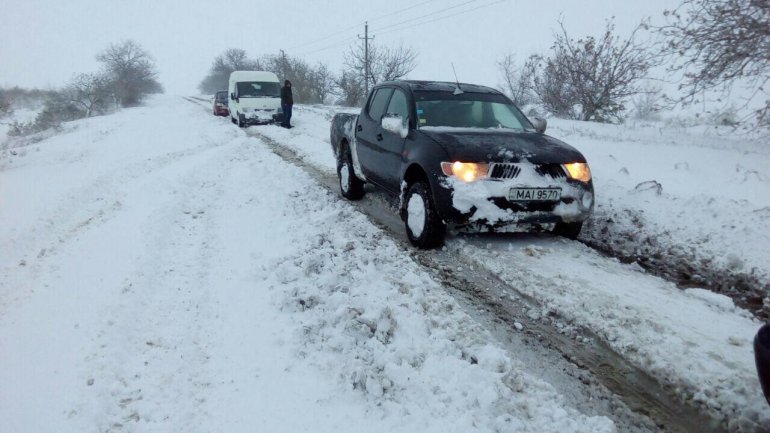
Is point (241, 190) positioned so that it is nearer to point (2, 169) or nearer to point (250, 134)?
point (250, 134)

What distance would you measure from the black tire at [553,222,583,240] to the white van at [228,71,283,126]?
50.5 feet

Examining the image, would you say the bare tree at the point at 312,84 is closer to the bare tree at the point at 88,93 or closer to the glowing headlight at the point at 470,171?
the bare tree at the point at 88,93

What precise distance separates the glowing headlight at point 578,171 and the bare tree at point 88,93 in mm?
58293

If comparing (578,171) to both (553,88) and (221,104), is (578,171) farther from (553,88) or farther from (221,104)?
(221,104)

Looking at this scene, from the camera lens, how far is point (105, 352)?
295cm

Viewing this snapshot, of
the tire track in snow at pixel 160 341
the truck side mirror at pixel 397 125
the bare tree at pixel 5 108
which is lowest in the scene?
the tire track in snow at pixel 160 341

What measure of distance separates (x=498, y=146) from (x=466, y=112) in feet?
3.63

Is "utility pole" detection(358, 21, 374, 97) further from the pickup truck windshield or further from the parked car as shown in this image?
the pickup truck windshield

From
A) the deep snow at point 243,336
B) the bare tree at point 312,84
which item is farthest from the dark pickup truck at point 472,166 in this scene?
the bare tree at point 312,84

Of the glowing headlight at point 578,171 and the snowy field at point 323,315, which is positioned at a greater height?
the glowing headlight at point 578,171

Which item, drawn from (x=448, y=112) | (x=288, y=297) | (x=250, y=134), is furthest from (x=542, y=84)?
(x=288, y=297)

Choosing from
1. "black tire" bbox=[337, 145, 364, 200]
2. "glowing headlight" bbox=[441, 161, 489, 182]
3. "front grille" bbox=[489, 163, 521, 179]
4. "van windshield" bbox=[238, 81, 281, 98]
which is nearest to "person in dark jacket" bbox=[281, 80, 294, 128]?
"van windshield" bbox=[238, 81, 281, 98]

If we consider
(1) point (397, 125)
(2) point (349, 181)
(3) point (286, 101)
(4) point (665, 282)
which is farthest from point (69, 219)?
(3) point (286, 101)

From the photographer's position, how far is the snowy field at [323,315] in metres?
2.43
